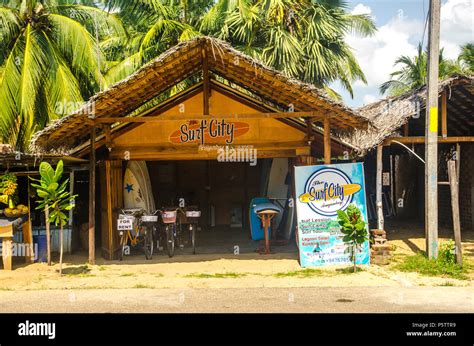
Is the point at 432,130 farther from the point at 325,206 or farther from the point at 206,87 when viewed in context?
the point at 206,87

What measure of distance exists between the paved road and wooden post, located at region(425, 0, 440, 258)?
7.73 ft

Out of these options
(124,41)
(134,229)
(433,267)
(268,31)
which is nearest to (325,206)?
(433,267)

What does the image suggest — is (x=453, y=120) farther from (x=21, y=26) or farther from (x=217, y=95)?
(x=21, y=26)

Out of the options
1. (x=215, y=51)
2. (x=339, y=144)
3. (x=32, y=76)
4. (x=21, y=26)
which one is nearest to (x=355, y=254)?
(x=339, y=144)

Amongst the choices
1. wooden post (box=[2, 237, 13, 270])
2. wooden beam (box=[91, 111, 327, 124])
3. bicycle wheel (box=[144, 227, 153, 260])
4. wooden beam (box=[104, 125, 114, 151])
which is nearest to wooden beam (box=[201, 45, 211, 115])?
wooden beam (box=[91, 111, 327, 124])

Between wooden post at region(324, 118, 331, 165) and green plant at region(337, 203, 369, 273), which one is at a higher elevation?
wooden post at region(324, 118, 331, 165)

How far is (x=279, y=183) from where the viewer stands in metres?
14.6

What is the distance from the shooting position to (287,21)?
64.2 ft

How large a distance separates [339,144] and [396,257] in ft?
9.51

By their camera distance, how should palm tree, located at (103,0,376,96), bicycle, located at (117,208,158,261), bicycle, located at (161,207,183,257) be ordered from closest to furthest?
bicycle, located at (117,208,158,261), bicycle, located at (161,207,183,257), palm tree, located at (103,0,376,96)

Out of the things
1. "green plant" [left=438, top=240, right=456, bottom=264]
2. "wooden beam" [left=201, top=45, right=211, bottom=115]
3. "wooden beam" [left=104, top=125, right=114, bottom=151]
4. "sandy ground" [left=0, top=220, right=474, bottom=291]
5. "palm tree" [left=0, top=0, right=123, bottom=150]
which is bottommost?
"sandy ground" [left=0, top=220, right=474, bottom=291]

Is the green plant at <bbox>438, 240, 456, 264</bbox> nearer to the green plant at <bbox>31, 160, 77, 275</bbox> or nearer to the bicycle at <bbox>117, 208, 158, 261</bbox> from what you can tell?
the bicycle at <bbox>117, 208, 158, 261</bbox>

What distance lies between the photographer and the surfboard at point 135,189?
1302 cm

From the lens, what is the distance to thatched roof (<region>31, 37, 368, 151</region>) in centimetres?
1020
